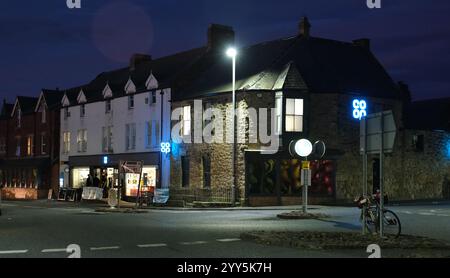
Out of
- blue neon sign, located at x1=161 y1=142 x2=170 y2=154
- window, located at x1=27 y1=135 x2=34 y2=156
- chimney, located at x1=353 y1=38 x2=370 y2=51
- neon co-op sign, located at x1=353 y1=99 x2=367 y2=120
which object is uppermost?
chimney, located at x1=353 y1=38 x2=370 y2=51

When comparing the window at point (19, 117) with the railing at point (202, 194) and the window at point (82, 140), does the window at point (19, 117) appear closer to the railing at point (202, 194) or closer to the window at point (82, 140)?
the window at point (82, 140)

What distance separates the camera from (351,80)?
131ft

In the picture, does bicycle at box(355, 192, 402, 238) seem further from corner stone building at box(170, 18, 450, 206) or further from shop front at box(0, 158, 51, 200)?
shop front at box(0, 158, 51, 200)

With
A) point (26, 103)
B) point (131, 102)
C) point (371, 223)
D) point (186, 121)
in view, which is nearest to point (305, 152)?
point (371, 223)

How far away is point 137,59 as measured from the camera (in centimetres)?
5588

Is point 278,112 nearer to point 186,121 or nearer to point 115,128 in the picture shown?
point 186,121

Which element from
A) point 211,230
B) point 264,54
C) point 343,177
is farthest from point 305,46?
point 211,230

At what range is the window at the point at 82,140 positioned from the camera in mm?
53375

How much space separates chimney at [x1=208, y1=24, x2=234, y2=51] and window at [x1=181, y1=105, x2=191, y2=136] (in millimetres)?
7610

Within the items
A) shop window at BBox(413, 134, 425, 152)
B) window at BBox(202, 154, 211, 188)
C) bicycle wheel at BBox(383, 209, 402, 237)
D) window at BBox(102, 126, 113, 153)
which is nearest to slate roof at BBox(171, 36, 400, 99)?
shop window at BBox(413, 134, 425, 152)

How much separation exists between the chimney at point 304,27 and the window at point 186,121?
9.20 m

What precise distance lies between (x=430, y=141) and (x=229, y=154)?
49.1 ft

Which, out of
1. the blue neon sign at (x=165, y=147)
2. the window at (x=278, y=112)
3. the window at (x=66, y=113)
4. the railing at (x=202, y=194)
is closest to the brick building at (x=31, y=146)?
the window at (x=66, y=113)

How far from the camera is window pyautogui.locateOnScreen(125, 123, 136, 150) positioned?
47281mm
